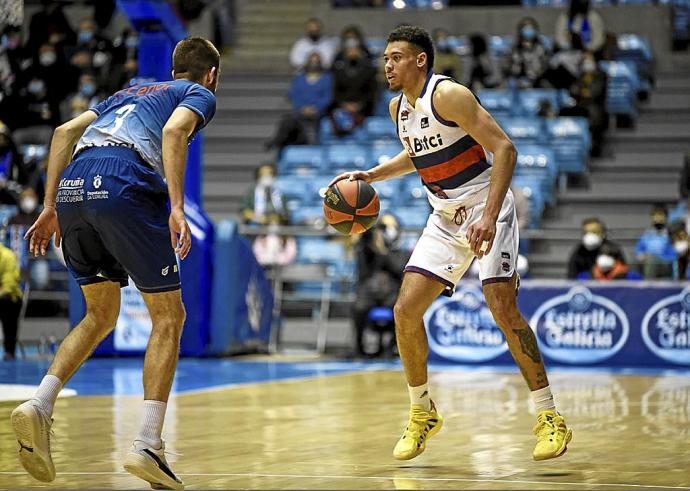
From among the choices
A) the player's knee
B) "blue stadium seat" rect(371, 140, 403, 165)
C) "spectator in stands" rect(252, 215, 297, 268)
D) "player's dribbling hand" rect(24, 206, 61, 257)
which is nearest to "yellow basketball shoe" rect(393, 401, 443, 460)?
the player's knee

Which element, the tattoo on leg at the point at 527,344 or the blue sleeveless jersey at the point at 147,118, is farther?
the tattoo on leg at the point at 527,344

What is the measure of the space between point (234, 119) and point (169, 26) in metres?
7.42

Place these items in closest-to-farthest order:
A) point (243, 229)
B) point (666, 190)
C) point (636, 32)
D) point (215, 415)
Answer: point (215, 415) → point (243, 229) → point (666, 190) → point (636, 32)

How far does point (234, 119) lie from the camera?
2188 centimetres

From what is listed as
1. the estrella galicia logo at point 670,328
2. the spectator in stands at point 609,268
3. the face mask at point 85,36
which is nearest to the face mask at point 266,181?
the spectator in stands at point 609,268

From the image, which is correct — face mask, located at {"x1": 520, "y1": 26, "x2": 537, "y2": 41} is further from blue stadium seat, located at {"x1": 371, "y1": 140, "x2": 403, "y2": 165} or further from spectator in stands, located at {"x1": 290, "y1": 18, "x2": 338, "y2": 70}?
spectator in stands, located at {"x1": 290, "y1": 18, "x2": 338, "y2": 70}

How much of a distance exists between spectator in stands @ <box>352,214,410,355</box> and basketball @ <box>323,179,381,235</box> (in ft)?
24.8

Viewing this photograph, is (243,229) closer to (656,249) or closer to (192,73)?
(656,249)

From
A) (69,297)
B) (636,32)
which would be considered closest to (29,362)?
(69,297)

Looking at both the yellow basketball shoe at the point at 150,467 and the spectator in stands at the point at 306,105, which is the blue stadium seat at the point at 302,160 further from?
the yellow basketball shoe at the point at 150,467

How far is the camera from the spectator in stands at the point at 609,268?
48.2 ft

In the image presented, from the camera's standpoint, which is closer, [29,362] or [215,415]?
[215,415]

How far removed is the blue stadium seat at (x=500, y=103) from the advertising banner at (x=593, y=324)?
526cm

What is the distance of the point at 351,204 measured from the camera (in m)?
7.21
